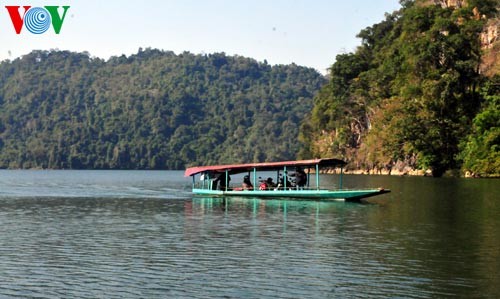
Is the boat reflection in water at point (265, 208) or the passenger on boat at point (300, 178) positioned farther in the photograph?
the passenger on boat at point (300, 178)

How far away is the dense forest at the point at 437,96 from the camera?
3484 inches

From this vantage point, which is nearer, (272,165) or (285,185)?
(272,165)

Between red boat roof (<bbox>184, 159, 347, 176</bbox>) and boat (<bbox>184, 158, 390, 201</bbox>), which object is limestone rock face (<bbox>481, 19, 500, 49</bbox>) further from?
red boat roof (<bbox>184, 159, 347, 176</bbox>)

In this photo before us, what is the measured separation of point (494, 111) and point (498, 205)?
42978mm

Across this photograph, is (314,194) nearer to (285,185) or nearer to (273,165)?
(285,185)

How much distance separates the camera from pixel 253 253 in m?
25.2

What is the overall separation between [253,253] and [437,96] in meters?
73.0

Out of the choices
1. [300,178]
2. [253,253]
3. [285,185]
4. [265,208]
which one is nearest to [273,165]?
[285,185]

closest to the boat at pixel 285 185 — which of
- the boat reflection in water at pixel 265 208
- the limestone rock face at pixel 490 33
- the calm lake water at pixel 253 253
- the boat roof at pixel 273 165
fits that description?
the boat roof at pixel 273 165

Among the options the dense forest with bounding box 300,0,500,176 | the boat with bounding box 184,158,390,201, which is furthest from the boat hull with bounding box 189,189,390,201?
the dense forest with bounding box 300,0,500,176

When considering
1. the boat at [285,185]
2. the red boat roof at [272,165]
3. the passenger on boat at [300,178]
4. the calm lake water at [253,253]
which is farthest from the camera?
the passenger on boat at [300,178]

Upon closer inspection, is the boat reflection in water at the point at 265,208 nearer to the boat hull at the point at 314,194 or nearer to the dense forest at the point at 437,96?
the boat hull at the point at 314,194

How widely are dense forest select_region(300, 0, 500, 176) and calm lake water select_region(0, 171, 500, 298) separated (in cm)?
4865

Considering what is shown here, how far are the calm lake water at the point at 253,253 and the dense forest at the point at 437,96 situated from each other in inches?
1915
